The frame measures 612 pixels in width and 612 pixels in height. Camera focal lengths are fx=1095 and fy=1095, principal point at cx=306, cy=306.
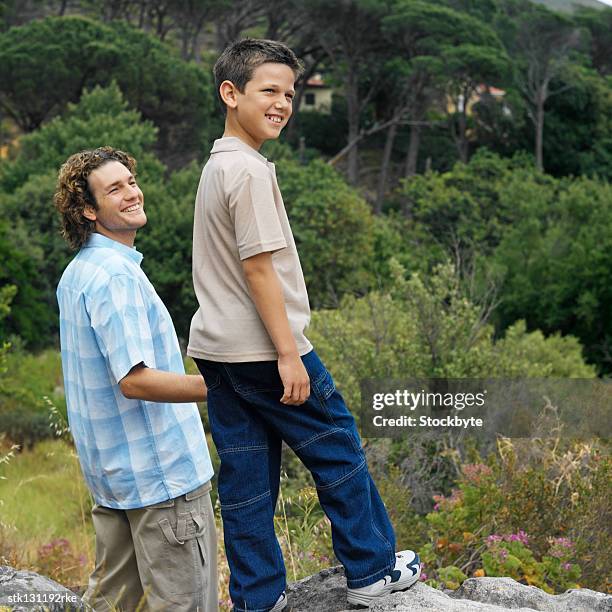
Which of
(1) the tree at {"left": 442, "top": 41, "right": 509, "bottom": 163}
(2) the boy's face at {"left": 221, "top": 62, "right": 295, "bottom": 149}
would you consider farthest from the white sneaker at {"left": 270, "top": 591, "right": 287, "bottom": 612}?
(1) the tree at {"left": 442, "top": 41, "right": 509, "bottom": 163}

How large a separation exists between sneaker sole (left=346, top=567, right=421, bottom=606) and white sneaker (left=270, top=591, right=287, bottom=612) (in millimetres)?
169

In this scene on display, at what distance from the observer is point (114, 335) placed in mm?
2725

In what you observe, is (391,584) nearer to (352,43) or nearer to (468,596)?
(468,596)

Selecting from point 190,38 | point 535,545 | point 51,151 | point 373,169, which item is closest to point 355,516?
point 535,545

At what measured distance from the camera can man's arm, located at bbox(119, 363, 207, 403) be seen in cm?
271

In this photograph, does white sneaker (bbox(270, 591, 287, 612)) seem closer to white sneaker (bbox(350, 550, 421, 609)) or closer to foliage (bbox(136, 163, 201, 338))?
white sneaker (bbox(350, 550, 421, 609))

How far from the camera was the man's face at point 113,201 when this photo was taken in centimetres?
290

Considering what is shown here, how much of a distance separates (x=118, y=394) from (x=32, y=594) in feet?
1.77

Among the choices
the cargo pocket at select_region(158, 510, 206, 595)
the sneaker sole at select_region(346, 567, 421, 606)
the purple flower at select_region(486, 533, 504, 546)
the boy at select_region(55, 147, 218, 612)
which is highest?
the boy at select_region(55, 147, 218, 612)

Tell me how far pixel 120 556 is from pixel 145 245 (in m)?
20.7

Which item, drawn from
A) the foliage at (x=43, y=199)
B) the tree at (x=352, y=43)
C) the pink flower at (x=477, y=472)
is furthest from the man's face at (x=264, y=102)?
the tree at (x=352, y=43)

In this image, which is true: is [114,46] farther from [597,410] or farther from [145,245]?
[597,410]

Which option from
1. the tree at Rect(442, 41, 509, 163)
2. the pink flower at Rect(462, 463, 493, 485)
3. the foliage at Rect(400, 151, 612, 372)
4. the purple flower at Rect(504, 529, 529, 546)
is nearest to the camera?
the purple flower at Rect(504, 529, 529, 546)

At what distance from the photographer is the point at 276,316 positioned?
8.58 ft
